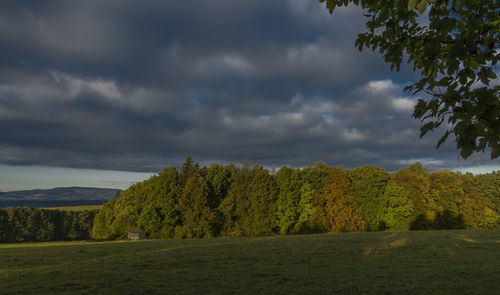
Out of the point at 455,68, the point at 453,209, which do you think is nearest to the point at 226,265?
the point at 455,68

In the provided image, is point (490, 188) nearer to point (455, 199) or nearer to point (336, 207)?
point (455, 199)

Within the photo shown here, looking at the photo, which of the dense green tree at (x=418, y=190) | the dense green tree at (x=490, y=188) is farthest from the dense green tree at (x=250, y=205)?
the dense green tree at (x=490, y=188)

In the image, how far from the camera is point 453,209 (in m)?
43.0

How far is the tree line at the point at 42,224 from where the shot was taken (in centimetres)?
4638

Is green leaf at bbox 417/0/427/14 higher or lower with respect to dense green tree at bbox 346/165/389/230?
higher

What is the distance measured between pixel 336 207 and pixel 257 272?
33630 mm

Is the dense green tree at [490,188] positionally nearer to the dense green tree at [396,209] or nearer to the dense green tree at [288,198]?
the dense green tree at [396,209]

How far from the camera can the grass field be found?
6.33 metres

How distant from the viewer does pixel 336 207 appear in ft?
129

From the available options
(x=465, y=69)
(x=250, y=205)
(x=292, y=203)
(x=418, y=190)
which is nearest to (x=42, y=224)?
(x=250, y=205)

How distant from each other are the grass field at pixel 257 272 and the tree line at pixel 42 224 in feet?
152

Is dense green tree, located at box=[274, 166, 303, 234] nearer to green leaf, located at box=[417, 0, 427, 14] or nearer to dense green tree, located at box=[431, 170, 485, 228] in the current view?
dense green tree, located at box=[431, 170, 485, 228]

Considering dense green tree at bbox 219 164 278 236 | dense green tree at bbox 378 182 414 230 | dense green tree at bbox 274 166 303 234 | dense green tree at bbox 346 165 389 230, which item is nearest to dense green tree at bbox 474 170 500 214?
dense green tree at bbox 378 182 414 230

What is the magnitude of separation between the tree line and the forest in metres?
14.9
